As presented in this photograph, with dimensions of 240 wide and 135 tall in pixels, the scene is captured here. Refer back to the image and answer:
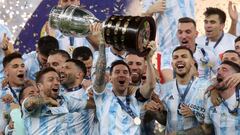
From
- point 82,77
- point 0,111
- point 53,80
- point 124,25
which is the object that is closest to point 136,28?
point 124,25

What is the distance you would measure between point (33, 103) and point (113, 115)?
618mm

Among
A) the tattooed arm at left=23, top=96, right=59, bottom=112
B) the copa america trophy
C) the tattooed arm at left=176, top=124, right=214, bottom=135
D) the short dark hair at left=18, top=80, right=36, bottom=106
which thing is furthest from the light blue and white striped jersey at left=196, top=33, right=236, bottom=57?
the copa america trophy

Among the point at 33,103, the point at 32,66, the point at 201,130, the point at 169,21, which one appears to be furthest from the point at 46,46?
the point at 201,130

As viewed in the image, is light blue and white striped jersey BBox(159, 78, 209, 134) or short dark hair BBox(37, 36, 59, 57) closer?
light blue and white striped jersey BBox(159, 78, 209, 134)

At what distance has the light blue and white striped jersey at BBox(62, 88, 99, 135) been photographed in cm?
540

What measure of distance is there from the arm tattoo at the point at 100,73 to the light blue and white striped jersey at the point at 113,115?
2.6 inches

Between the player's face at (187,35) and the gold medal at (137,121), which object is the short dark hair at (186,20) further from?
the gold medal at (137,121)

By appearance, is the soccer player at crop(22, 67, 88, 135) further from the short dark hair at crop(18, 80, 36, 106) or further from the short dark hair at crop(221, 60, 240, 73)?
the short dark hair at crop(221, 60, 240, 73)

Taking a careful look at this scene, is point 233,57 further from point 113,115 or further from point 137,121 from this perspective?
point 113,115

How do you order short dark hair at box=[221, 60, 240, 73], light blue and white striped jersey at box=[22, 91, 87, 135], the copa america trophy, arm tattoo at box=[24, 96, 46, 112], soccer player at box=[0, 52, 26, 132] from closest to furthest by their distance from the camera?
the copa america trophy, arm tattoo at box=[24, 96, 46, 112], light blue and white striped jersey at box=[22, 91, 87, 135], short dark hair at box=[221, 60, 240, 73], soccer player at box=[0, 52, 26, 132]

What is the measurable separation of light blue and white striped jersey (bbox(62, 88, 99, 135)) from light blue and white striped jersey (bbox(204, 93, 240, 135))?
2.96 feet

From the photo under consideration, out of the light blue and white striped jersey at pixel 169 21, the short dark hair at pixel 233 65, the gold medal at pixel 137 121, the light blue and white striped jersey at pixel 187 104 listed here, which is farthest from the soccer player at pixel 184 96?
the light blue and white striped jersey at pixel 169 21

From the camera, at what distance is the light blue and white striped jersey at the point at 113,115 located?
5090mm

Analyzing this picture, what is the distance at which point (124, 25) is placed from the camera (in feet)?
13.2
